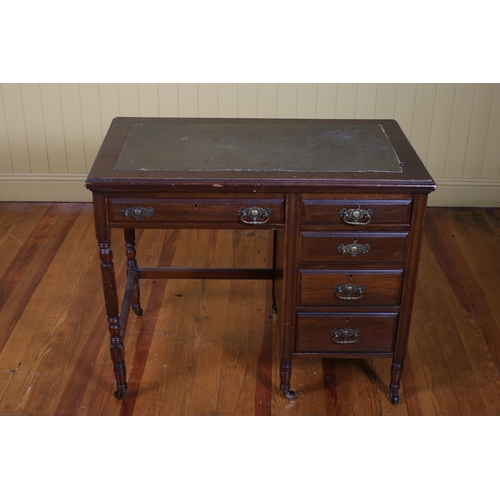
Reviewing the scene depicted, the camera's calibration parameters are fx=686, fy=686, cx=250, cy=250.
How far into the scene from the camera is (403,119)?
13.9ft

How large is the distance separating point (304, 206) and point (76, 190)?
2.48 m

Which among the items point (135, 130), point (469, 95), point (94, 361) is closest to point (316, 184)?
point (135, 130)

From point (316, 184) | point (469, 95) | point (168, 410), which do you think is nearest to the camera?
point (316, 184)

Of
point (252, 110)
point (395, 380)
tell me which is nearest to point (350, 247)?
point (395, 380)

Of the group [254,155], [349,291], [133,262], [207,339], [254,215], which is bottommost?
[207,339]

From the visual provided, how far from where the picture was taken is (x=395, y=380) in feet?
9.12

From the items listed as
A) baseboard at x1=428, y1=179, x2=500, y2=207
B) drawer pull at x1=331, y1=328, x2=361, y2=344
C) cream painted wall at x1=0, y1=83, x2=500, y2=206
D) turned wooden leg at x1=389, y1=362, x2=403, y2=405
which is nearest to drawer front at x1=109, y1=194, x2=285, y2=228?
drawer pull at x1=331, y1=328, x2=361, y2=344

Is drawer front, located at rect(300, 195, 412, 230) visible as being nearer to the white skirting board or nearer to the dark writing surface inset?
the dark writing surface inset

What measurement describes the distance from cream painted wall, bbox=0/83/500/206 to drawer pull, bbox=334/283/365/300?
191 cm

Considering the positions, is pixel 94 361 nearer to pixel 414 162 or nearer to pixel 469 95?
pixel 414 162

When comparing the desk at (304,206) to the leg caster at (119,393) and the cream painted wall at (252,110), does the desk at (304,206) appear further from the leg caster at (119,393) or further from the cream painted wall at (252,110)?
the cream painted wall at (252,110)

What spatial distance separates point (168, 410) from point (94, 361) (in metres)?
0.47

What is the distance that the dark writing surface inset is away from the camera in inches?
96.0

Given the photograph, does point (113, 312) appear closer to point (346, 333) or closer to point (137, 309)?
point (137, 309)
